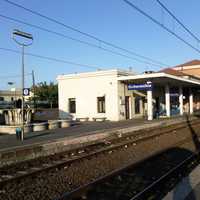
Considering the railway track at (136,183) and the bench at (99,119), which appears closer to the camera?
the railway track at (136,183)

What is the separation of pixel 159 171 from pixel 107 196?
10.1 ft

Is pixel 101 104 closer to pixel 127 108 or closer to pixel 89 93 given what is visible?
pixel 89 93

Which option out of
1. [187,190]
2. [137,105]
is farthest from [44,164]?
[137,105]

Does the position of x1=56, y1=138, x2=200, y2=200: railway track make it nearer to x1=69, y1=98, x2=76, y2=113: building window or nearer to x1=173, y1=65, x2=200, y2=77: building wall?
x1=69, y1=98, x2=76, y2=113: building window

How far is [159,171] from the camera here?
1002 cm

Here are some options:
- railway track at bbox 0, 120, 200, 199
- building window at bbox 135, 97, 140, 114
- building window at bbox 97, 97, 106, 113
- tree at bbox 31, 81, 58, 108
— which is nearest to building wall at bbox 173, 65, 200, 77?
tree at bbox 31, 81, 58, 108

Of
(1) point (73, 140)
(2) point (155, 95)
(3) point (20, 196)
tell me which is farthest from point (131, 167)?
(2) point (155, 95)

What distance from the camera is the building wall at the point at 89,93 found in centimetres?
3206

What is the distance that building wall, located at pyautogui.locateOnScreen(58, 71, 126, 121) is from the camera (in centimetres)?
3206

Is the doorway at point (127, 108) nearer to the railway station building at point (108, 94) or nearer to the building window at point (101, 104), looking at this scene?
the railway station building at point (108, 94)

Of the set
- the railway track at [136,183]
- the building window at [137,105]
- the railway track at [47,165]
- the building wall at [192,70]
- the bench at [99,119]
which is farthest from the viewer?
the building wall at [192,70]

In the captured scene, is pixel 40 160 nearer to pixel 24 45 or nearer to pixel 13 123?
pixel 24 45

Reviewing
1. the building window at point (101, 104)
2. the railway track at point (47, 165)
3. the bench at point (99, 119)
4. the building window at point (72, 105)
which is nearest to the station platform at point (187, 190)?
the railway track at point (47, 165)

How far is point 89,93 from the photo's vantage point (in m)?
34.2
